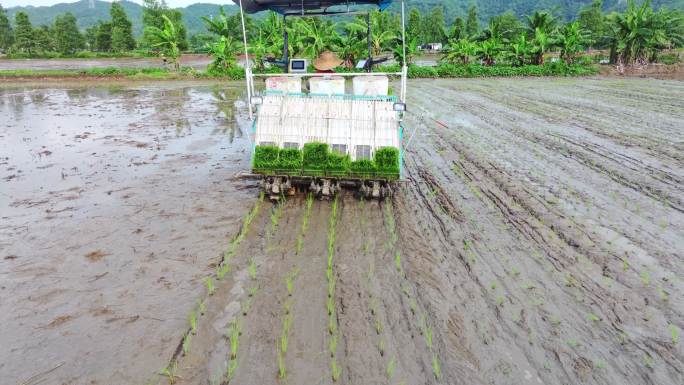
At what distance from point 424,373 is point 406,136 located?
37.2 ft

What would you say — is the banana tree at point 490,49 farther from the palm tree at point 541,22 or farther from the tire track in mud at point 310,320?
the tire track in mud at point 310,320

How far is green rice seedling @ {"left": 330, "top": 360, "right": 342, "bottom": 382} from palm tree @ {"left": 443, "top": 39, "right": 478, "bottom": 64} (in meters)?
38.8

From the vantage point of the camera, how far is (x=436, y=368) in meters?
4.32

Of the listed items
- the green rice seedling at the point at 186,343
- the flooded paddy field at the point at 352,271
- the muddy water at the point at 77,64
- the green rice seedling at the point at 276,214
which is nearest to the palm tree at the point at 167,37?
the muddy water at the point at 77,64


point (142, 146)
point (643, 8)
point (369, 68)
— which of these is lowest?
point (142, 146)

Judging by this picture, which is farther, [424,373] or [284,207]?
[284,207]

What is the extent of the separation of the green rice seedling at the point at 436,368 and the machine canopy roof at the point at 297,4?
26.7 ft

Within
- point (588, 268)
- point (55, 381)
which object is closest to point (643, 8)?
point (588, 268)

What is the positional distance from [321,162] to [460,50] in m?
34.8

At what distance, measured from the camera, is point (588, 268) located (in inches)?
244

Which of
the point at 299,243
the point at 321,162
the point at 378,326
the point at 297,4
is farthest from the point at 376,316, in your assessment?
the point at 297,4

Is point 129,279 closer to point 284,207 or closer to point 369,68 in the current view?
point 284,207

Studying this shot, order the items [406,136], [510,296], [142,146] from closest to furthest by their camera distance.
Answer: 1. [510,296]
2. [142,146]
3. [406,136]

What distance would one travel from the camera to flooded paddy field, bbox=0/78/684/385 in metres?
4.48
